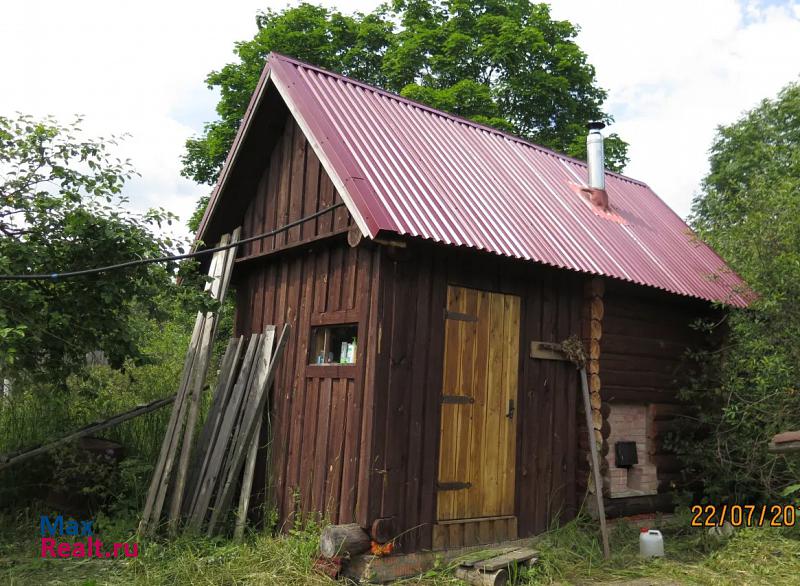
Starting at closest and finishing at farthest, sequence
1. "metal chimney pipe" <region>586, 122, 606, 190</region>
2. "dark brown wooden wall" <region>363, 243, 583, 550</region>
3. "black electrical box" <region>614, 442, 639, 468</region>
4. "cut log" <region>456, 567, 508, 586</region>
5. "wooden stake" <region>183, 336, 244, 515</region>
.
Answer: "cut log" <region>456, 567, 508, 586</region> → "dark brown wooden wall" <region>363, 243, 583, 550</region> → "wooden stake" <region>183, 336, 244, 515</region> → "black electrical box" <region>614, 442, 639, 468</region> → "metal chimney pipe" <region>586, 122, 606, 190</region>

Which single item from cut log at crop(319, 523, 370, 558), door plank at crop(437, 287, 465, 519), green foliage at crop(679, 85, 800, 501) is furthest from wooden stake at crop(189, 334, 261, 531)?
green foliage at crop(679, 85, 800, 501)

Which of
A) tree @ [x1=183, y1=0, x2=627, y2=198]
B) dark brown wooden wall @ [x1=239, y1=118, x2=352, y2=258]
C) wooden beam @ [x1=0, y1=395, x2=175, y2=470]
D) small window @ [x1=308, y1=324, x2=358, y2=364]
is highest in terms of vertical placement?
tree @ [x1=183, y1=0, x2=627, y2=198]

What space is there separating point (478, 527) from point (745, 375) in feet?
16.8

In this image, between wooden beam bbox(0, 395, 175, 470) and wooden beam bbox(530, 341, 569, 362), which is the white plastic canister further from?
wooden beam bbox(0, 395, 175, 470)

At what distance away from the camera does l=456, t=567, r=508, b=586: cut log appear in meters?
6.32

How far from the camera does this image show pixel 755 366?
356 inches

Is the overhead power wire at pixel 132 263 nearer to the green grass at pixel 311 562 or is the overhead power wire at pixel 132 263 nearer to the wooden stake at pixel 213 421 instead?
the wooden stake at pixel 213 421

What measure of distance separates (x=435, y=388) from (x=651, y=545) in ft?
10.2

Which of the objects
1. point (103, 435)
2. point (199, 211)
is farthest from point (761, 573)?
point (199, 211)

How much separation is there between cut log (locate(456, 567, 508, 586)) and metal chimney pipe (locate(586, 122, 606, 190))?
641cm

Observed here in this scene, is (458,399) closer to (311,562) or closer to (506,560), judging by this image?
(506,560)

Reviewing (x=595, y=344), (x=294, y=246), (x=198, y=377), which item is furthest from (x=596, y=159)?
(x=198, y=377)

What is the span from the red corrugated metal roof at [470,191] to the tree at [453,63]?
32.8ft

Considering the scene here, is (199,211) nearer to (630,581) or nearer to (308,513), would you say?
(308,513)
